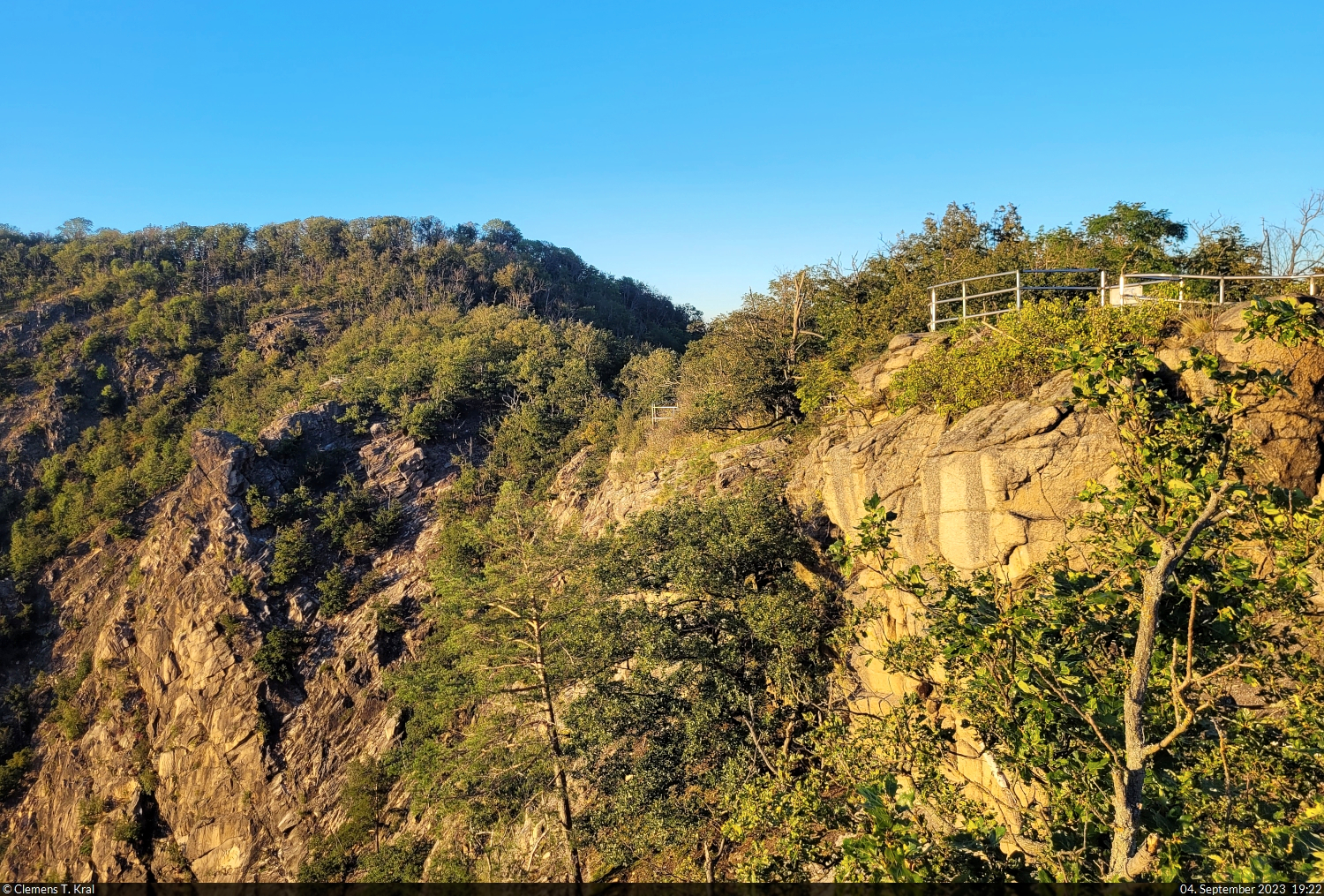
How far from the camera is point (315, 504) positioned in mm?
32188

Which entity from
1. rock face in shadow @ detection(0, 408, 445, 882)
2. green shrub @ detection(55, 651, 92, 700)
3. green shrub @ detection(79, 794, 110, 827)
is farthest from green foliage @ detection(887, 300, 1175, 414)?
green shrub @ detection(55, 651, 92, 700)

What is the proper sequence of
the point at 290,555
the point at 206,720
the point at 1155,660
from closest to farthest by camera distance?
the point at 1155,660 < the point at 206,720 < the point at 290,555

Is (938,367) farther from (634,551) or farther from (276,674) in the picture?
(276,674)

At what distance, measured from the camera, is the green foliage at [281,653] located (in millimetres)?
26516

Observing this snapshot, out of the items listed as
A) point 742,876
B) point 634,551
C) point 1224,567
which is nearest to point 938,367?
point 634,551

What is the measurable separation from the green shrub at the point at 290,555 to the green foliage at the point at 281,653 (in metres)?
2.29

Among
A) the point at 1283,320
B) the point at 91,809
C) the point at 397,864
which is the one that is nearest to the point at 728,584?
the point at 397,864

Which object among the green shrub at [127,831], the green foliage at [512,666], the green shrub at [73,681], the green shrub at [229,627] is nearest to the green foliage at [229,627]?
the green shrub at [229,627]

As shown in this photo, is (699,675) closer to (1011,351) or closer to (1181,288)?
(1011,351)

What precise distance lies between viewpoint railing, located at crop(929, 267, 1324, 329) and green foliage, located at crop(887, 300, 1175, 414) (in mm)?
419

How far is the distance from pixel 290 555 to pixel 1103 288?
29032mm

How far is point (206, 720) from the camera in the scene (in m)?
26.4

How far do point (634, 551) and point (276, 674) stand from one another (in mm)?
18180

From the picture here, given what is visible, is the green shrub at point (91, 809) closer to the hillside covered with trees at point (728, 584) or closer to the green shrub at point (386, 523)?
the hillside covered with trees at point (728, 584)
